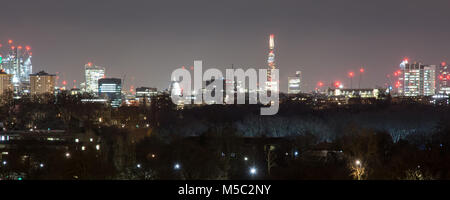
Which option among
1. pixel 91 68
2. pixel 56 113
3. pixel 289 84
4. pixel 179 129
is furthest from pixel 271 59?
pixel 179 129

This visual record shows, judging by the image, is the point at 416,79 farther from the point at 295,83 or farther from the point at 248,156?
the point at 248,156

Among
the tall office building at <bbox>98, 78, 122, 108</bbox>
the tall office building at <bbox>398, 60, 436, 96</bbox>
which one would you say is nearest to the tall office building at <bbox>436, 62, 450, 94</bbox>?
the tall office building at <bbox>398, 60, 436, 96</bbox>

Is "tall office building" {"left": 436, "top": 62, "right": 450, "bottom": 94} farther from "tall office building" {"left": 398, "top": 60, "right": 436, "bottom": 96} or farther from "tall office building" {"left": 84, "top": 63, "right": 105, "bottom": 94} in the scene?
"tall office building" {"left": 84, "top": 63, "right": 105, "bottom": 94}

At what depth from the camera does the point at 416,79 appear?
51.7 metres

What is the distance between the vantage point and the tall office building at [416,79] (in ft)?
166

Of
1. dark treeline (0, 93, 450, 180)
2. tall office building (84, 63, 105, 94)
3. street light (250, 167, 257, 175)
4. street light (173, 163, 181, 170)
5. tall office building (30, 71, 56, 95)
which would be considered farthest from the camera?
tall office building (84, 63, 105, 94)

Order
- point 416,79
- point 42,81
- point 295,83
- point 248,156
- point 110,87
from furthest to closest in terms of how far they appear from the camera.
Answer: point 295,83, point 42,81, point 416,79, point 110,87, point 248,156

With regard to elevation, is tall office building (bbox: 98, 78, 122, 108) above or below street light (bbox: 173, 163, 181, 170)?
above

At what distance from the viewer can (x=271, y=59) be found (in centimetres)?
7319

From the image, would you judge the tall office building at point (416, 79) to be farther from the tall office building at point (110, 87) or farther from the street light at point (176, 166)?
the street light at point (176, 166)

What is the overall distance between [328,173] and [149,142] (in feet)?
15.8

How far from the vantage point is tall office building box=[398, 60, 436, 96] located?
166ft

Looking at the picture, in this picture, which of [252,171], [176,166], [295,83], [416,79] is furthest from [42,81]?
[252,171]

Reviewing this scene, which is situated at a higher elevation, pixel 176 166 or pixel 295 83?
pixel 295 83
